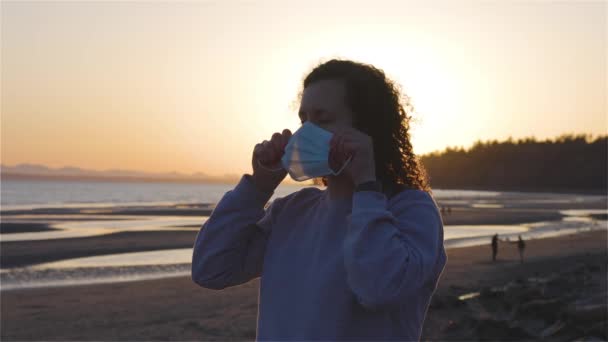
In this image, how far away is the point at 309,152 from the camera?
1664 mm

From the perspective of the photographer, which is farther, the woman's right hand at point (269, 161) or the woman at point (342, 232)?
the woman's right hand at point (269, 161)

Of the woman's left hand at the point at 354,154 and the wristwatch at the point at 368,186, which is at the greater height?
the woman's left hand at the point at 354,154

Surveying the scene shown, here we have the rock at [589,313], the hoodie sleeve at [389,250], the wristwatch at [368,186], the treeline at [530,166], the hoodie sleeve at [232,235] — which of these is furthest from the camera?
the treeline at [530,166]

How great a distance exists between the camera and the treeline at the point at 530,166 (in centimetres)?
11812

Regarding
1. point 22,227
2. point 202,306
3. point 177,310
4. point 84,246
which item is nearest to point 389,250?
point 177,310

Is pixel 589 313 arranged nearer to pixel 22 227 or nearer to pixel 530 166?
pixel 22 227

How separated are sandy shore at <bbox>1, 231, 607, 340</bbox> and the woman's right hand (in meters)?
5.65

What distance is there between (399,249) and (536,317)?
6995 millimetres

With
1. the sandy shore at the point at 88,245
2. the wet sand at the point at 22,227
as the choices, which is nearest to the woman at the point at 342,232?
the sandy shore at the point at 88,245

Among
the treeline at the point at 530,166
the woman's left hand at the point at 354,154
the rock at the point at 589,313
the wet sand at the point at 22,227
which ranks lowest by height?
the treeline at the point at 530,166

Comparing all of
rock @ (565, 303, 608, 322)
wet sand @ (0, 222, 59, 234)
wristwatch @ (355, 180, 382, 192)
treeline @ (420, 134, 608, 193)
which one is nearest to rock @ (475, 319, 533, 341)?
rock @ (565, 303, 608, 322)

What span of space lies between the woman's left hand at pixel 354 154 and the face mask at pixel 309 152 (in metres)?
0.01

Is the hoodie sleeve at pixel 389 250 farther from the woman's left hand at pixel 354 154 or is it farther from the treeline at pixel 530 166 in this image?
the treeline at pixel 530 166

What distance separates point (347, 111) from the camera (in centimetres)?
181
